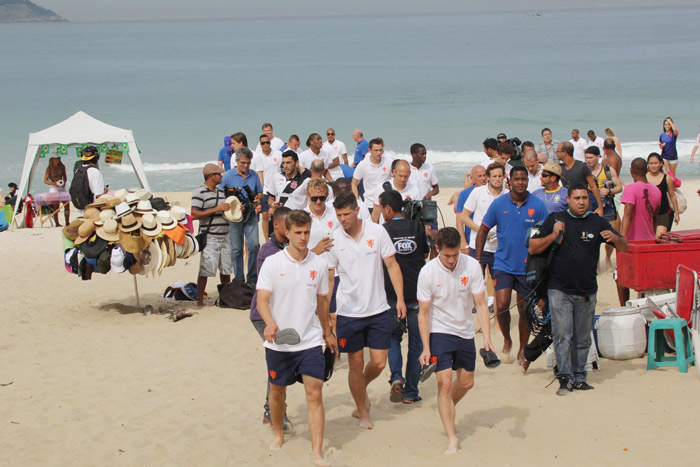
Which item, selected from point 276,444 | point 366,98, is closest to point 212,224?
point 276,444

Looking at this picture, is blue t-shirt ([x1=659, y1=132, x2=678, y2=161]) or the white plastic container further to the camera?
blue t-shirt ([x1=659, y1=132, x2=678, y2=161])

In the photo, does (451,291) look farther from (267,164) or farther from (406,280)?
(267,164)

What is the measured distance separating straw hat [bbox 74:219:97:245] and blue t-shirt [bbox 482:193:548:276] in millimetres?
4656

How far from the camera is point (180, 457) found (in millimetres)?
5930

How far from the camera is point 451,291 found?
5836 millimetres

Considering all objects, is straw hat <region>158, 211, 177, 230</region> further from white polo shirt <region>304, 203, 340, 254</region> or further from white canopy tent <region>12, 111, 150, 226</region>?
white canopy tent <region>12, 111, 150, 226</region>

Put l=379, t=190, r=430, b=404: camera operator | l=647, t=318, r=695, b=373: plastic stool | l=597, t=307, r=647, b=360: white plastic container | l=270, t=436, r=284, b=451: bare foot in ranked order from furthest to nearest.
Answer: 1. l=597, t=307, r=647, b=360: white plastic container
2. l=647, t=318, r=695, b=373: plastic stool
3. l=379, t=190, r=430, b=404: camera operator
4. l=270, t=436, r=284, b=451: bare foot

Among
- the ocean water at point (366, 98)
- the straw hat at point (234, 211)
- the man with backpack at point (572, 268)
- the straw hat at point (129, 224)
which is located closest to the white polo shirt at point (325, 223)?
the man with backpack at point (572, 268)

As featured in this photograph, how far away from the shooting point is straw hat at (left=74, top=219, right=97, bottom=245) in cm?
947

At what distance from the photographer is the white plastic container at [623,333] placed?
745cm

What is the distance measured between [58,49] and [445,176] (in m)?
128

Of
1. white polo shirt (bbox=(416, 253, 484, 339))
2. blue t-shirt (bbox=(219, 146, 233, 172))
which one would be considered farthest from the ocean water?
white polo shirt (bbox=(416, 253, 484, 339))

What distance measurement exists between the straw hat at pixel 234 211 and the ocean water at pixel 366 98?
19.8m

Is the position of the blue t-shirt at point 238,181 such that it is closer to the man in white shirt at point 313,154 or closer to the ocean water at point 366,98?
the man in white shirt at point 313,154
